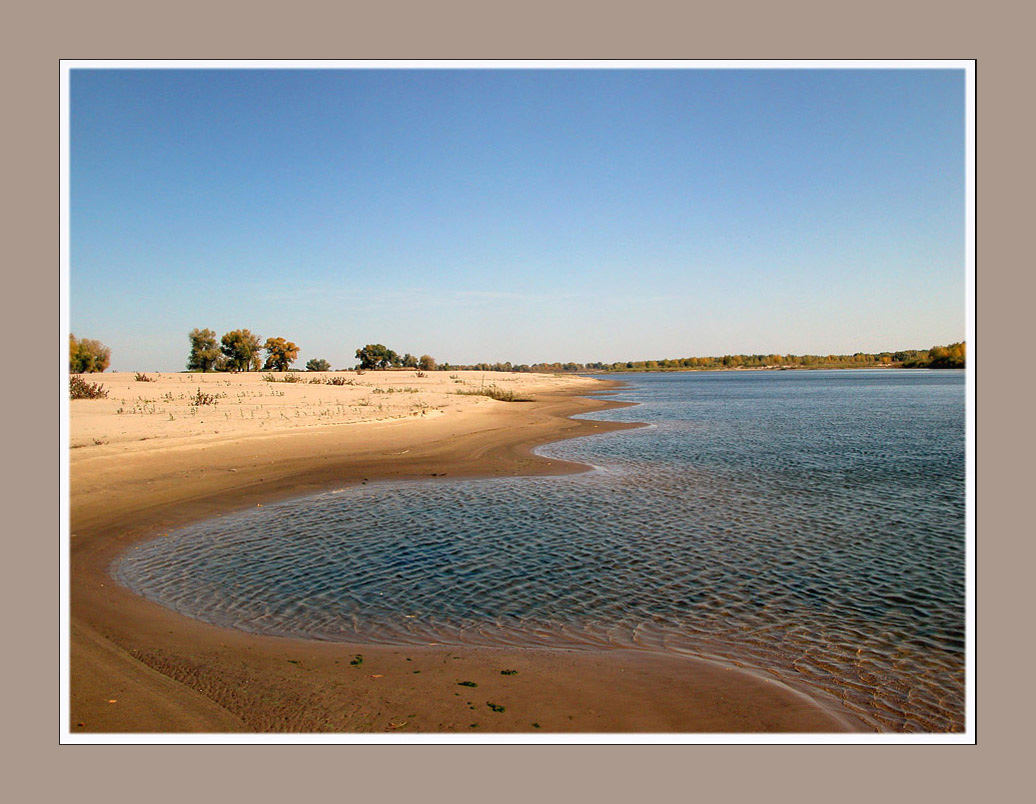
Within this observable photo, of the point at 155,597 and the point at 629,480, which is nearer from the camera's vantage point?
the point at 155,597

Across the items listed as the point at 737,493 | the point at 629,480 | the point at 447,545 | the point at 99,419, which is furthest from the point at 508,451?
the point at 99,419

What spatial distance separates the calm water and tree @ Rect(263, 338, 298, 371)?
78910mm

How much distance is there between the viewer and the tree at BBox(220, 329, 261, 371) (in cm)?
7238

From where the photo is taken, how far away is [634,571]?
32.0 ft

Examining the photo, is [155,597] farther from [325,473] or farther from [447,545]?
[325,473]

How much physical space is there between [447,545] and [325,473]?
24.6 ft

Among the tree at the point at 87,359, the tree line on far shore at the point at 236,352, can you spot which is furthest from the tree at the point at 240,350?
the tree at the point at 87,359

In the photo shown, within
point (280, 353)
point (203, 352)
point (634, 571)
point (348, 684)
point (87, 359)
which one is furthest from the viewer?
point (280, 353)

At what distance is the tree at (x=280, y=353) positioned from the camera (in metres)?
88.2

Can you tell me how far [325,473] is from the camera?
17422 mm

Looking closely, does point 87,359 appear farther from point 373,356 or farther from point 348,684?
point 373,356

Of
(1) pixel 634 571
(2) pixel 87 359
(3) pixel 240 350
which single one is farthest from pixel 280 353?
(1) pixel 634 571

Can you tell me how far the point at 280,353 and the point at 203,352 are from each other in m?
22.2

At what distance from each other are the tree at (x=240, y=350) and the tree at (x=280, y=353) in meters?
12.9
